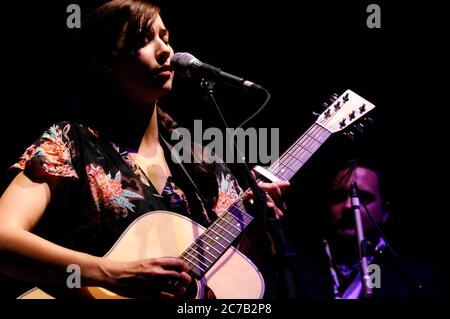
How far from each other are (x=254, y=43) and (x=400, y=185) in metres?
1.78

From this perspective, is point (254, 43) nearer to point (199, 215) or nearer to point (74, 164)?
point (199, 215)

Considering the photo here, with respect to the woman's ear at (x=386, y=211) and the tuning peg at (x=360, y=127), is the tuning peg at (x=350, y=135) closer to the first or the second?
the tuning peg at (x=360, y=127)

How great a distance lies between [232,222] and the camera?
2.20 meters

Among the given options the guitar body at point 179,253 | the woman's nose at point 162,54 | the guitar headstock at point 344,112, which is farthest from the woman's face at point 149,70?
the guitar headstock at point 344,112

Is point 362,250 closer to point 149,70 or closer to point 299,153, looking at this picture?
point 299,153

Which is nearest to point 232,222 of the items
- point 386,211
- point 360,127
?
point 360,127

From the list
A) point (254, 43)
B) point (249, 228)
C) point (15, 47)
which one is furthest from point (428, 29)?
point (15, 47)

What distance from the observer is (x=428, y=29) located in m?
3.55

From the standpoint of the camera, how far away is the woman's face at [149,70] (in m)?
2.32

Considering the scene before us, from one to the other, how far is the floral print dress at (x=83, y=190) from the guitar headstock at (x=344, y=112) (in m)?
0.85

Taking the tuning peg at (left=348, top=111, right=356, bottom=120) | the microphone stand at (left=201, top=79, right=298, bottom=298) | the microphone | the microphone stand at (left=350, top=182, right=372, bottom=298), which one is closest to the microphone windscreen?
the microphone
